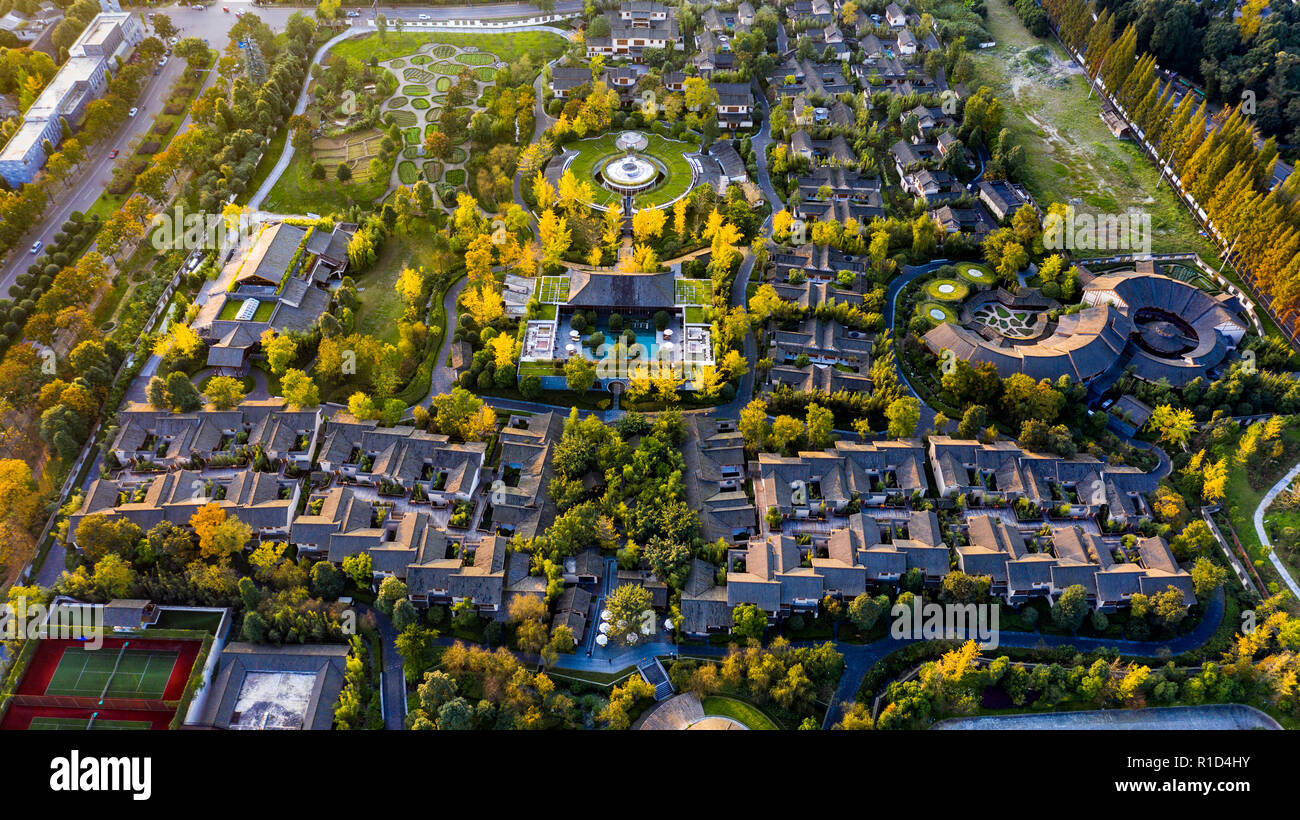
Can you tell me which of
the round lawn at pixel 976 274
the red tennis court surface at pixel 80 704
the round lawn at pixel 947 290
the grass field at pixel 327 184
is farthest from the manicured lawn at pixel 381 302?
the round lawn at pixel 976 274

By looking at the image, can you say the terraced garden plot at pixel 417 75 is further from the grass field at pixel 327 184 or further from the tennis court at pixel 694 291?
the tennis court at pixel 694 291

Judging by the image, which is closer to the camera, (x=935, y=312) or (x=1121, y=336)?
(x=1121, y=336)

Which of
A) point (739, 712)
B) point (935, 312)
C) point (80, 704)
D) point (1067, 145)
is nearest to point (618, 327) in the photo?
point (935, 312)


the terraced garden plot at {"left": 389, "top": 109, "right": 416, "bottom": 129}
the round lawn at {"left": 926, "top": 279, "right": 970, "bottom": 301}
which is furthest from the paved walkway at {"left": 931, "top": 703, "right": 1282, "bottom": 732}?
the terraced garden plot at {"left": 389, "top": 109, "right": 416, "bottom": 129}

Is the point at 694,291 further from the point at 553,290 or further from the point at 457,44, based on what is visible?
the point at 457,44
